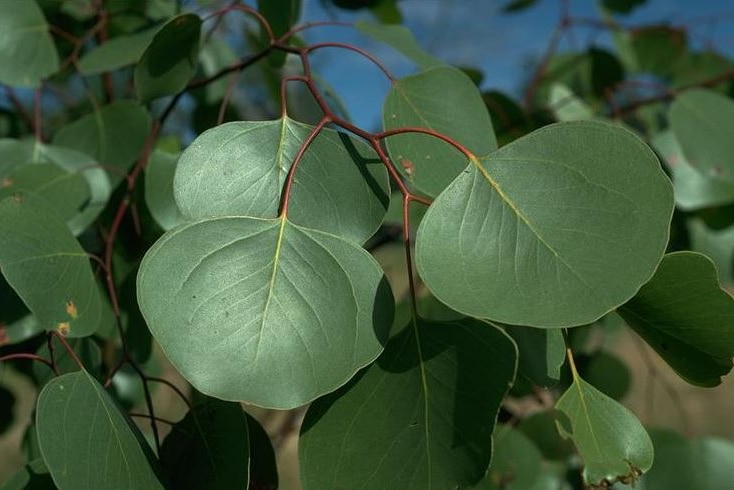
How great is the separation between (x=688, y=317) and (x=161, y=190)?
421 mm

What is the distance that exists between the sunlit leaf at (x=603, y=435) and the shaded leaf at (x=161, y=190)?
0.35 m

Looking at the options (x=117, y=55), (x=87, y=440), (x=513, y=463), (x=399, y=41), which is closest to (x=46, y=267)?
(x=87, y=440)

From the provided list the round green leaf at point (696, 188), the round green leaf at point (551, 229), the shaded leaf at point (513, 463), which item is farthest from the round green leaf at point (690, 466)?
the round green leaf at point (551, 229)

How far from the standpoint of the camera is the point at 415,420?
1.65 ft

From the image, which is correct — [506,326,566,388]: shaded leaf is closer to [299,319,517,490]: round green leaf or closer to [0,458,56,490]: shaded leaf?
[299,319,517,490]: round green leaf

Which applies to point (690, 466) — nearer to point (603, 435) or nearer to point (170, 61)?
point (603, 435)

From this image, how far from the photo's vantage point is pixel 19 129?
110 centimetres

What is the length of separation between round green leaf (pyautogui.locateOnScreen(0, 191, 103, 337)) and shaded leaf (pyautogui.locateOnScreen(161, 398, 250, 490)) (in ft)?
0.34

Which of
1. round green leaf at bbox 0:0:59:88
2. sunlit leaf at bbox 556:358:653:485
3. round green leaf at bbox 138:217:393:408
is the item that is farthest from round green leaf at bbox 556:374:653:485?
round green leaf at bbox 0:0:59:88

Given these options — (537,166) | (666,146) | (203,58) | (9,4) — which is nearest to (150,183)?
(9,4)

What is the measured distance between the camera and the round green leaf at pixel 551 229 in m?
0.45

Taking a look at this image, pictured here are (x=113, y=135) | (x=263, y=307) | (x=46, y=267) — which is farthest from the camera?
(x=113, y=135)

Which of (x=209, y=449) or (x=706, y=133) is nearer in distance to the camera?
(x=209, y=449)

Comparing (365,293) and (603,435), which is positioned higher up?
(365,293)
